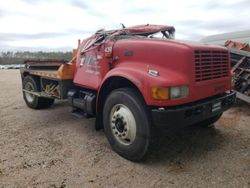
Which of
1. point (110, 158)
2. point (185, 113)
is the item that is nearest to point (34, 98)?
point (110, 158)

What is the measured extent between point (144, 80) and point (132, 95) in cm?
35

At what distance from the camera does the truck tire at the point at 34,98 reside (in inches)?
257

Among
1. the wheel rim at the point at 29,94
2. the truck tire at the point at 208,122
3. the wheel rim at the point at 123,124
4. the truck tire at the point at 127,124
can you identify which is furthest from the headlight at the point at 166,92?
the wheel rim at the point at 29,94

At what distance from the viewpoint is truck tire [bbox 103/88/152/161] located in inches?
137

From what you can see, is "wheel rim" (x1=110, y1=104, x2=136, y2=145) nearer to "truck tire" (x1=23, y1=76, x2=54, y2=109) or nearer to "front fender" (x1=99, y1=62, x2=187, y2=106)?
"front fender" (x1=99, y1=62, x2=187, y2=106)

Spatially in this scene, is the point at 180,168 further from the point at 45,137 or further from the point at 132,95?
the point at 45,137

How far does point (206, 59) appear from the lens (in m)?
3.73

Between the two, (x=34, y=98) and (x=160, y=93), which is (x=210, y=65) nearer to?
(x=160, y=93)

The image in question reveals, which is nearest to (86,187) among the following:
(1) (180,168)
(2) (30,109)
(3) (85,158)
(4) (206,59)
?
(3) (85,158)

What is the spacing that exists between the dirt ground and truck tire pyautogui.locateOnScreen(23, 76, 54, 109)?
1204mm

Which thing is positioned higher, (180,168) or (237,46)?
(237,46)

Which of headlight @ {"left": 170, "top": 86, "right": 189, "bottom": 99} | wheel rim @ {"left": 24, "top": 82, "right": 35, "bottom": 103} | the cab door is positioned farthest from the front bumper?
wheel rim @ {"left": 24, "top": 82, "right": 35, "bottom": 103}

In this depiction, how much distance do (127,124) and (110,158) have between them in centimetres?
58

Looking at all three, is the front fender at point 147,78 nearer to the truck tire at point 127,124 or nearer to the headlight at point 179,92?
the headlight at point 179,92
